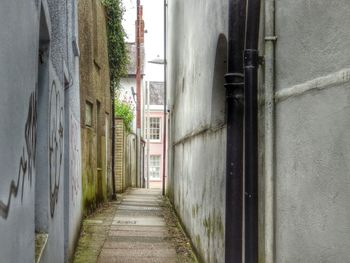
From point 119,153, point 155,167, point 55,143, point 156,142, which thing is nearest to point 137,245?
point 55,143

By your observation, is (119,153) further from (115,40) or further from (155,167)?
(155,167)

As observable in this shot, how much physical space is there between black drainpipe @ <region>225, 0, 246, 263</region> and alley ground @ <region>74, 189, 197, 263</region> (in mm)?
2781

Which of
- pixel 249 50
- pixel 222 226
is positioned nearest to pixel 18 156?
pixel 249 50

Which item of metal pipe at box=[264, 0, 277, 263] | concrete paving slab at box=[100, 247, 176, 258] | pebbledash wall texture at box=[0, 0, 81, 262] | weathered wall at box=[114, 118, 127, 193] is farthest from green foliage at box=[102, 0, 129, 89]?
metal pipe at box=[264, 0, 277, 263]

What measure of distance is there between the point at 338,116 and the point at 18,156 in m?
1.53

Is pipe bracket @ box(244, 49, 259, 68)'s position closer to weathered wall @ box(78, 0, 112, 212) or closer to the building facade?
weathered wall @ box(78, 0, 112, 212)

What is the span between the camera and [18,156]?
239cm

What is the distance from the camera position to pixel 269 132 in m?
3.10

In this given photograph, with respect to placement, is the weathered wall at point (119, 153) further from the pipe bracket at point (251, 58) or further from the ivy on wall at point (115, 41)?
the pipe bracket at point (251, 58)

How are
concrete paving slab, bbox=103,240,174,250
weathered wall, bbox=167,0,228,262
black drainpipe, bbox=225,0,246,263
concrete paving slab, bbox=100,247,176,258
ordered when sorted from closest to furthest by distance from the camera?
black drainpipe, bbox=225,0,246,263 < weathered wall, bbox=167,0,228,262 < concrete paving slab, bbox=100,247,176,258 < concrete paving slab, bbox=103,240,174,250

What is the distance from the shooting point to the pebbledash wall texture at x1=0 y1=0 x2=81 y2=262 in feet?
6.81

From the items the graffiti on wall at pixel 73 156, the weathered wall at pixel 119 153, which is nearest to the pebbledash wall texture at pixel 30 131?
the graffiti on wall at pixel 73 156

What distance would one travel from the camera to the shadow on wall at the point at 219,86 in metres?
5.12

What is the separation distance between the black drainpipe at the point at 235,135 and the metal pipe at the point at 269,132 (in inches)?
25.5
